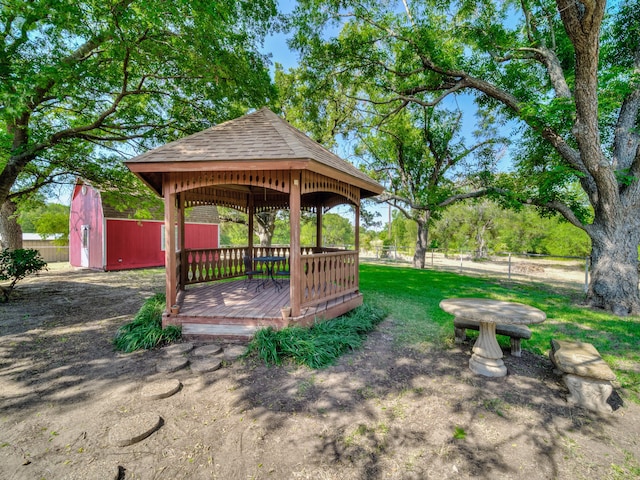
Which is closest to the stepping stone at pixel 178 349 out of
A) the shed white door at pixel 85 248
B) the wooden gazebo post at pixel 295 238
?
the wooden gazebo post at pixel 295 238

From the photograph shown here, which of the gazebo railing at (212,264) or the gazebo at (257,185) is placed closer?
the gazebo at (257,185)

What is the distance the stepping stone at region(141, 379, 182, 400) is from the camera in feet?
10.4

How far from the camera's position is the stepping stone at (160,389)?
10.4 feet

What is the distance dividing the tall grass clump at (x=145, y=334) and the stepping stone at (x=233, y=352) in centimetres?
111

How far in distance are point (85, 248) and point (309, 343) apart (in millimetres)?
17050

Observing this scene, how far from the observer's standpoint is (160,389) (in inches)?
129

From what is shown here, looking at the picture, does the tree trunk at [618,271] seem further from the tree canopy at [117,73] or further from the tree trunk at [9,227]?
the tree trunk at [9,227]

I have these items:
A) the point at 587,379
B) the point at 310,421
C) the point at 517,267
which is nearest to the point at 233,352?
the point at 310,421

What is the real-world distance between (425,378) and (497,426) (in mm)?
1030

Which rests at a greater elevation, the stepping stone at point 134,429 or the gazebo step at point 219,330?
the gazebo step at point 219,330

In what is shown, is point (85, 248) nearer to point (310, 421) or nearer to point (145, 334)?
point (145, 334)

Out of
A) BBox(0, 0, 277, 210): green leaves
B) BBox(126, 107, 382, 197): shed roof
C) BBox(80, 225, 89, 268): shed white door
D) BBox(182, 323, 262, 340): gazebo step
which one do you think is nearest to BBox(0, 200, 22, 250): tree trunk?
BBox(80, 225, 89, 268): shed white door

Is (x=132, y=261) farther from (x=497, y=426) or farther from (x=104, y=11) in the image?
(x=497, y=426)

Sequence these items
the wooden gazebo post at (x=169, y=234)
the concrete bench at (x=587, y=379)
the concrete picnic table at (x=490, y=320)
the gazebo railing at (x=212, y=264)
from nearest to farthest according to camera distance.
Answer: the concrete bench at (x=587, y=379) → the concrete picnic table at (x=490, y=320) → the wooden gazebo post at (x=169, y=234) → the gazebo railing at (x=212, y=264)
